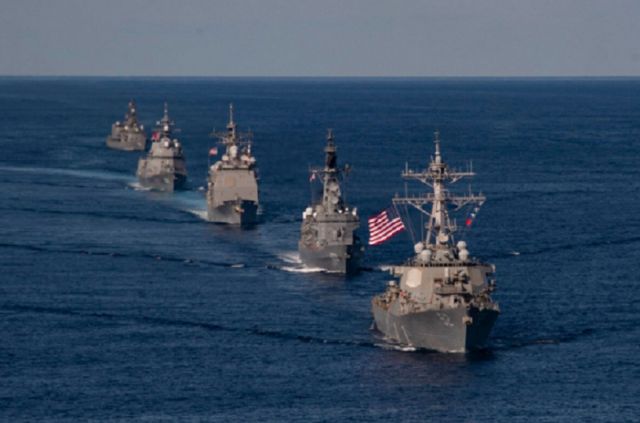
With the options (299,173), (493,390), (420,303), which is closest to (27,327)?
(420,303)

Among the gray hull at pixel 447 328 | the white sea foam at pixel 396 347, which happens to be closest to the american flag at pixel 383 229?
the gray hull at pixel 447 328

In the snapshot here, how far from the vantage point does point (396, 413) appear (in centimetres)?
7825

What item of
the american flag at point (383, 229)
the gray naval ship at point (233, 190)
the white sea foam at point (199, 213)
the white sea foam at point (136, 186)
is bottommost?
the white sea foam at point (136, 186)

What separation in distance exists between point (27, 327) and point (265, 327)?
1481cm

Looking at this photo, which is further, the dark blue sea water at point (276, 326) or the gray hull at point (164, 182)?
the gray hull at point (164, 182)

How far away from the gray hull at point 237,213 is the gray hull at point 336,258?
2812cm

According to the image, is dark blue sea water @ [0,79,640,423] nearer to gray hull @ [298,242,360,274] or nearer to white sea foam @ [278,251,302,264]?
white sea foam @ [278,251,302,264]

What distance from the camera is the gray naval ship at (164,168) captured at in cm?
18250

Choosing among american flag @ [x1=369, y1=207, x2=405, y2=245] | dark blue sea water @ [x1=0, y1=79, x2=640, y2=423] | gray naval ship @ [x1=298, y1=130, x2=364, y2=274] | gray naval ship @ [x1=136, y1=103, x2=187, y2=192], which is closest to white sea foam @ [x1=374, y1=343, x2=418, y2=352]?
dark blue sea water @ [x1=0, y1=79, x2=640, y2=423]

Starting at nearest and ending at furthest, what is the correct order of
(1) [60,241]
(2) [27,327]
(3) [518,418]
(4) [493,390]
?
(3) [518,418], (4) [493,390], (2) [27,327], (1) [60,241]

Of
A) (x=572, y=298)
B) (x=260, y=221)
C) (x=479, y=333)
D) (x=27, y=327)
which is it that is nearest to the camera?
(x=479, y=333)

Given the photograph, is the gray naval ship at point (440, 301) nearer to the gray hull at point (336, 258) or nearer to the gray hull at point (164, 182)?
the gray hull at point (336, 258)

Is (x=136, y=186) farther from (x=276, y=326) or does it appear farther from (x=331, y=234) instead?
(x=276, y=326)

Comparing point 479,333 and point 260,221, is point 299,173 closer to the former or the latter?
point 260,221
